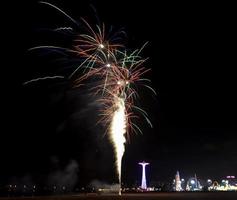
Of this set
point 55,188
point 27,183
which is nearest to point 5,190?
point 27,183

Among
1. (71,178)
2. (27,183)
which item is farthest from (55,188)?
(27,183)

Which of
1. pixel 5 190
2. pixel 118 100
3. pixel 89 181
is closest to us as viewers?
pixel 118 100

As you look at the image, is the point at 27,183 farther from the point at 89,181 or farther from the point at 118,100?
the point at 118,100

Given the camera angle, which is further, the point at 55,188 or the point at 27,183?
the point at 55,188

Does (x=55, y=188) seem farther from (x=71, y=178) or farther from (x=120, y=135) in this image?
(x=120, y=135)

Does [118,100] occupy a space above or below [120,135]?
above

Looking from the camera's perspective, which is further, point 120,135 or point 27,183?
point 27,183

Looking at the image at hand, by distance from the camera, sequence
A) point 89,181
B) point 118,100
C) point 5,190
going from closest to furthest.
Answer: point 118,100
point 5,190
point 89,181

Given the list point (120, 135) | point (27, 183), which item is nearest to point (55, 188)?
point (27, 183)
